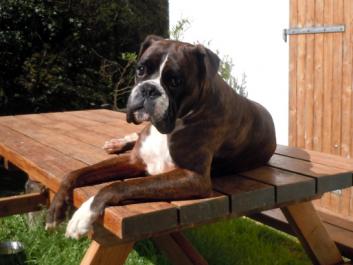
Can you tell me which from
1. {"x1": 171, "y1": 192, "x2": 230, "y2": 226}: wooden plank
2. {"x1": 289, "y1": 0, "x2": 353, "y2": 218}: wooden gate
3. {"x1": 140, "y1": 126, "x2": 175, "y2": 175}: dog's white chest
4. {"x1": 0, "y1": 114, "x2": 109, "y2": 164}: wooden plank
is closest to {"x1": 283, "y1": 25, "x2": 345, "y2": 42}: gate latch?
{"x1": 289, "y1": 0, "x2": 353, "y2": 218}: wooden gate

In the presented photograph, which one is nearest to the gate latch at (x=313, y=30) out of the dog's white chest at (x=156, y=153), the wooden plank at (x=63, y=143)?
the wooden plank at (x=63, y=143)

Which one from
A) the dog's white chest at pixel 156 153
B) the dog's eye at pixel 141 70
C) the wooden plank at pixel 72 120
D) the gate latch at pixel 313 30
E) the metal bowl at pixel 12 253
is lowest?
the metal bowl at pixel 12 253

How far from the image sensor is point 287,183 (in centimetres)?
220

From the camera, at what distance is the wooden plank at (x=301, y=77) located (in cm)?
448

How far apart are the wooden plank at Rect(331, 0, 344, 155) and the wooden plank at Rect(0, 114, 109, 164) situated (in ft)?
7.56

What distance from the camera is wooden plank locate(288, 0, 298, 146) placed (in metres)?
4.55

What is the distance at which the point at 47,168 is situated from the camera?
238cm

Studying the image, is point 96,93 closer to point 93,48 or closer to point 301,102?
point 93,48

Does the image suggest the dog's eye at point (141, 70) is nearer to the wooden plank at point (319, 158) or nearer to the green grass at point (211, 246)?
the wooden plank at point (319, 158)

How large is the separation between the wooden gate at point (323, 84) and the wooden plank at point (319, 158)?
145 centimetres

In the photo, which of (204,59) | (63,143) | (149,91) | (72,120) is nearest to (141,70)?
(149,91)

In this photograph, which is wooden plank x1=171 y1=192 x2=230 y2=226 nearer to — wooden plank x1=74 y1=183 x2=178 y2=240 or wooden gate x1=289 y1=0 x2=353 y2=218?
wooden plank x1=74 y1=183 x2=178 y2=240

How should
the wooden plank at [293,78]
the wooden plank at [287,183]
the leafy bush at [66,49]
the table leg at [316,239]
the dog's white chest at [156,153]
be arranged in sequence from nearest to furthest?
1. the dog's white chest at [156,153]
2. the wooden plank at [287,183]
3. the table leg at [316,239]
4. the wooden plank at [293,78]
5. the leafy bush at [66,49]

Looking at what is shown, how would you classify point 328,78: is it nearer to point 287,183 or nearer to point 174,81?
point 287,183
